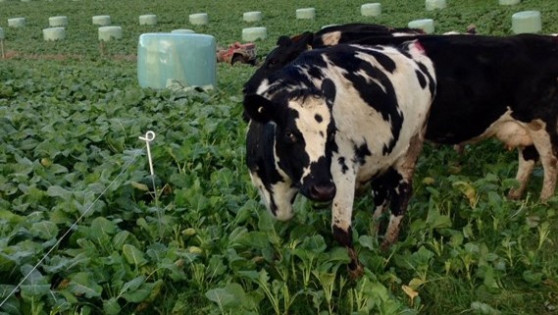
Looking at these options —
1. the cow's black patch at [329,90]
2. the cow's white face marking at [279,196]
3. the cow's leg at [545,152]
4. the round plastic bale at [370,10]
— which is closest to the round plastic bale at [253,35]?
the round plastic bale at [370,10]

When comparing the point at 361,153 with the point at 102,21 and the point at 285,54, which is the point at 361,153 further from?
the point at 102,21

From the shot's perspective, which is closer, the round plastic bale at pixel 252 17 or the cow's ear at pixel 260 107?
the cow's ear at pixel 260 107

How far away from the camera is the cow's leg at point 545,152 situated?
20.9 feet

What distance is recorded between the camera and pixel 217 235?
528cm

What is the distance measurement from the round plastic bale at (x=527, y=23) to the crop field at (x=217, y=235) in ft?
45.0

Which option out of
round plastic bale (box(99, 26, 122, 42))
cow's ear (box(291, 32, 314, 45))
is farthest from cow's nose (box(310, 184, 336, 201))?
round plastic bale (box(99, 26, 122, 42))

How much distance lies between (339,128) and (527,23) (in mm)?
17104

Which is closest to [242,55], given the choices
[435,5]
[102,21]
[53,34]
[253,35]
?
[253,35]

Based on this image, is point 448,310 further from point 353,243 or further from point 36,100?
point 36,100

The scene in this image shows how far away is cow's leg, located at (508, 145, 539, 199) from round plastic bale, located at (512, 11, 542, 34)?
579 inches

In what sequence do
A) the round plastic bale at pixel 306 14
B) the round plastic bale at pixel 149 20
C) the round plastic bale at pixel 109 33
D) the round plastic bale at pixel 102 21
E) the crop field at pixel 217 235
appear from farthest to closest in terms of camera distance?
the round plastic bale at pixel 102 21
the round plastic bale at pixel 149 20
the round plastic bale at pixel 306 14
the round plastic bale at pixel 109 33
the crop field at pixel 217 235

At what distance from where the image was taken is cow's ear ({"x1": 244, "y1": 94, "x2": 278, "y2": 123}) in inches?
177

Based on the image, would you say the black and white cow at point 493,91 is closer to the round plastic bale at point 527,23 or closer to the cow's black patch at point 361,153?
the cow's black patch at point 361,153

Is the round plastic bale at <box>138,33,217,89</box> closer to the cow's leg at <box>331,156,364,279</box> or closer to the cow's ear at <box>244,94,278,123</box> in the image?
the cow's leg at <box>331,156,364,279</box>
